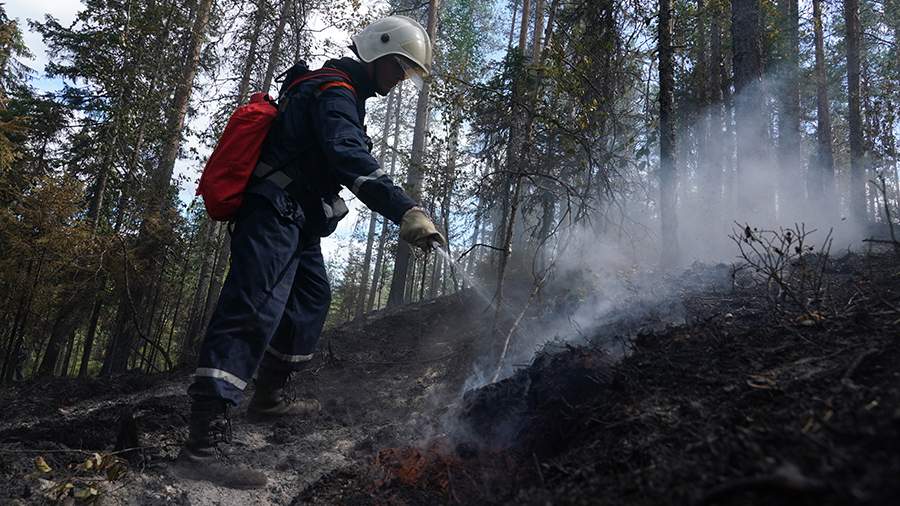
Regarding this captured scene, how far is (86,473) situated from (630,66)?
804 cm

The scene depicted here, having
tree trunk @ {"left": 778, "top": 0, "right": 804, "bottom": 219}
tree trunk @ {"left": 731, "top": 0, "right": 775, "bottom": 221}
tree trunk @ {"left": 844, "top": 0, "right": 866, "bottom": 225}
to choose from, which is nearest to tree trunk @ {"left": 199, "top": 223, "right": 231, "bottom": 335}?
tree trunk @ {"left": 731, "top": 0, "right": 775, "bottom": 221}

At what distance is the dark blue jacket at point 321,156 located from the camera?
2.87m

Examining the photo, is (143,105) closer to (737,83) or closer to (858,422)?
(737,83)

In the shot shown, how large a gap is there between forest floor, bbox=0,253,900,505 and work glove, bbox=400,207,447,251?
0.96 metres

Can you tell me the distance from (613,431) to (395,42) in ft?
9.18

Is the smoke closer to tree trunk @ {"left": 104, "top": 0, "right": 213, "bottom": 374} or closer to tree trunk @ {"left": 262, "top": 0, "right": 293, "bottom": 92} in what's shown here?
tree trunk @ {"left": 262, "top": 0, "right": 293, "bottom": 92}

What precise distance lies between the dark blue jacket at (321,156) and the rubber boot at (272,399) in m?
1.04

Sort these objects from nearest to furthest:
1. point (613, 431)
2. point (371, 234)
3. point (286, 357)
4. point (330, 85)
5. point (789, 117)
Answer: point (613, 431) < point (330, 85) < point (286, 357) < point (789, 117) < point (371, 234)

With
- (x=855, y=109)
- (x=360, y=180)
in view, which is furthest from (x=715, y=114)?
(x=360, y=180)

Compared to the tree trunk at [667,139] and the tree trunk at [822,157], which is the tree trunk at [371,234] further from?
the tree trunk at [667,139]

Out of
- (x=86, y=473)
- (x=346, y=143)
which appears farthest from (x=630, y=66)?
(x=86, y=473)

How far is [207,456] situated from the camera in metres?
2.77

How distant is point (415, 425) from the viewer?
3.81m

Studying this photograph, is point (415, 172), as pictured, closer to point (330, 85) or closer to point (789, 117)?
point (330, 85)
